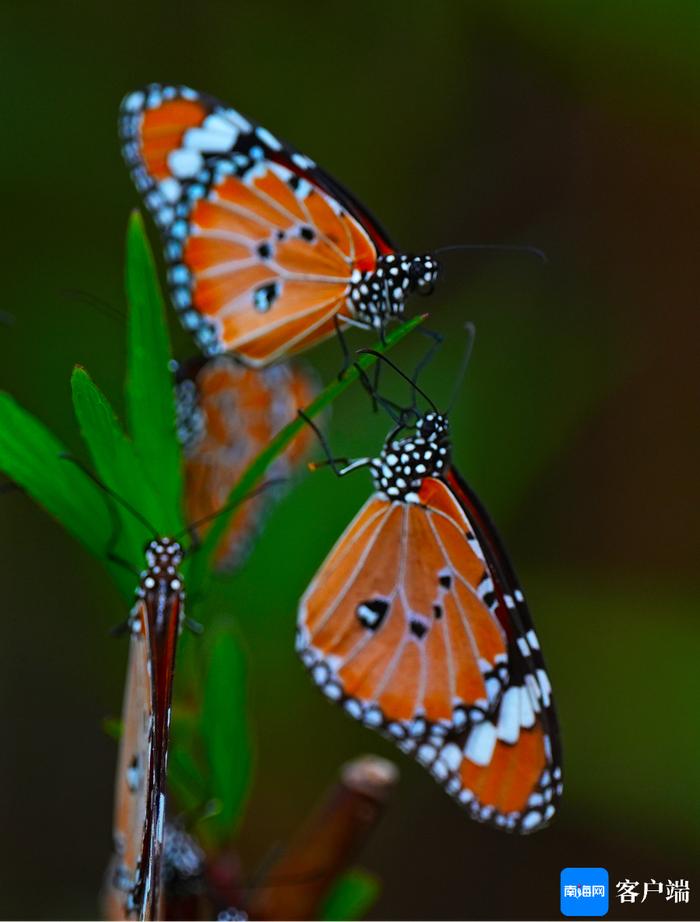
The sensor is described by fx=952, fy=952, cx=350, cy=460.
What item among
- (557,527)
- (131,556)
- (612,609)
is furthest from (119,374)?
(131,556)

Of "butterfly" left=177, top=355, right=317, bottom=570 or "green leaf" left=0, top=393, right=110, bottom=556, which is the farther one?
"butterfly" left=177, top=355, right=317, bottom=570

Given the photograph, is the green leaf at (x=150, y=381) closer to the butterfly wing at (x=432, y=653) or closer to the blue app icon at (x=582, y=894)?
the butterfly wing at (x=432, y=653)

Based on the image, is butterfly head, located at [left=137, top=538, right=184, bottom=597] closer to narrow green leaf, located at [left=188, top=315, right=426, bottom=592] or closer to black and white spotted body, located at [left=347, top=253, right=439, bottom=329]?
narrow green leaf, located at [left=188, top=315, right=426, bottom=592]

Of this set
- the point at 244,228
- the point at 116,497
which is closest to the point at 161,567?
the point at 116,497

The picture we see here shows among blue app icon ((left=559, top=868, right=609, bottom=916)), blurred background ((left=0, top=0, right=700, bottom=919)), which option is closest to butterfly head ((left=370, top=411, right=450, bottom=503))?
blue app icon ((left=559, top=868, right=609, bottom=916))

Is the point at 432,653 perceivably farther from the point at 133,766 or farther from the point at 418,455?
the point at 133,766

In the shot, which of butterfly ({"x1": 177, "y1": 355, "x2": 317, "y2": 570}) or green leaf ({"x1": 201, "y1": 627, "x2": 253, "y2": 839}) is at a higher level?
butterfly ({"x1": 177, "y1": 355, "x2": 317, "y2": 570})

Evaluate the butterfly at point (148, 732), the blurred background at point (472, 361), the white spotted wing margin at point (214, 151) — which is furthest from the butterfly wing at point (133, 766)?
the blurred background at point (472, 361)
